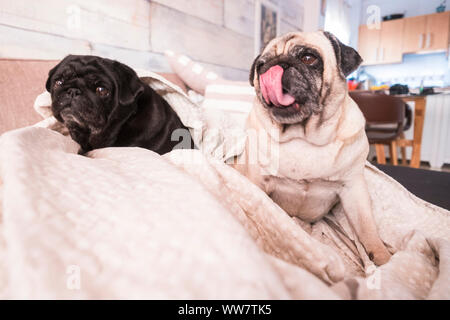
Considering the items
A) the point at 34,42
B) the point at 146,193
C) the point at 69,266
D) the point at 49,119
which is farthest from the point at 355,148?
the point at 34,42

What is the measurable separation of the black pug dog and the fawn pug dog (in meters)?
0.39

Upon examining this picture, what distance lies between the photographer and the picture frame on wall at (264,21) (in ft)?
8.55

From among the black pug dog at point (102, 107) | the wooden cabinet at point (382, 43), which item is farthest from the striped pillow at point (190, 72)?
the wooden cabinet at point (382, 43)

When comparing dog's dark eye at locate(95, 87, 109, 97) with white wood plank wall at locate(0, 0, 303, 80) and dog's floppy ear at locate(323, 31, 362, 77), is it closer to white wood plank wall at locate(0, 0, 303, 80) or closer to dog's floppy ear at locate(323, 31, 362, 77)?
white wood plank wall at locate(0, 0, 303, 80)

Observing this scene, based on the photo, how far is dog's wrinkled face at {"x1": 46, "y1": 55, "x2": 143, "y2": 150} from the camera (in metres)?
0.87

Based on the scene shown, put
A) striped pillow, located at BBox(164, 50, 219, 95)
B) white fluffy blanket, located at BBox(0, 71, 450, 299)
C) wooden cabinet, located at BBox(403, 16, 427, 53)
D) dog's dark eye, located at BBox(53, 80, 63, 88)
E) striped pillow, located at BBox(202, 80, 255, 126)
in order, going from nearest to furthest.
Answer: white fluffy blanket, located at BBox(0, 71, 450, 299), dog's dark eye, located at BBox(53, 80, 63, 88), striped pillow, located at BBox(202, 80, 255, 126), striped pillow, located at BBox(164, 50, 219, 95), wooden cabinet, located at BBox(403, 16, 427, 53)

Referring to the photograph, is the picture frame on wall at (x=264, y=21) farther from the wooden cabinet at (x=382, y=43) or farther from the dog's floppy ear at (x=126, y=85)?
the wooden cabinet at (x=382, y=43)

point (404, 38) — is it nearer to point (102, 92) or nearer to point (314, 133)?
point (314, 133)

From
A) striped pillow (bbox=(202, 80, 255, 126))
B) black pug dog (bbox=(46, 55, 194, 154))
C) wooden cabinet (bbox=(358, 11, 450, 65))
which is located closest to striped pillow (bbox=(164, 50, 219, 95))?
striped pillow (bbox=(202, 80, 255, 126))

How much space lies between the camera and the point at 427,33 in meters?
5.06

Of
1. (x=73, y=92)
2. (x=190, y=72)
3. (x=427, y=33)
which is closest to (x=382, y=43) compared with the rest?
(x=427, y=33)

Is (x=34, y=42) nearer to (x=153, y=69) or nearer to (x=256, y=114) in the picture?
(x=153, y=69)

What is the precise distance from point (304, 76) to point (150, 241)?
26.3 inches

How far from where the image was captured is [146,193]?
1.22 ft
